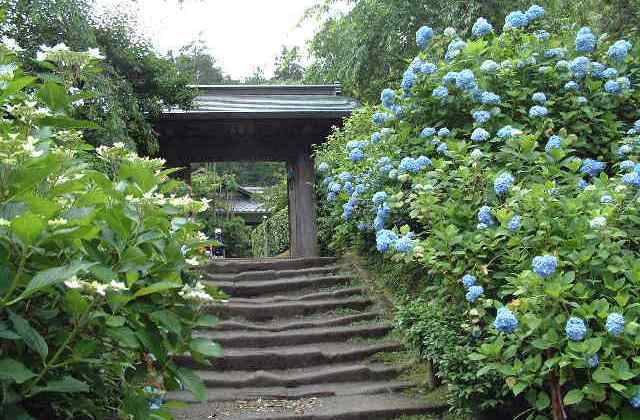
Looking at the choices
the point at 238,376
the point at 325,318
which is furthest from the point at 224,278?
the point at 238,376

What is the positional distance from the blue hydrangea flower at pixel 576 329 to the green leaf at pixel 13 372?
2231 mm

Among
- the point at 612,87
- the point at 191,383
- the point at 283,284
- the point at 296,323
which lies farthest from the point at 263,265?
the point at 191,383

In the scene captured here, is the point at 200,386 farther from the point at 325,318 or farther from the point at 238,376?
the point at 325,318

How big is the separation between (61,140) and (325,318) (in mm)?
4319

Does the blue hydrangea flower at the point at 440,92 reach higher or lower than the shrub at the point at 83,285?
higher

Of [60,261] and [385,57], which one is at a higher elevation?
[385,57]

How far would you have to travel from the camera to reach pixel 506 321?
118 inches

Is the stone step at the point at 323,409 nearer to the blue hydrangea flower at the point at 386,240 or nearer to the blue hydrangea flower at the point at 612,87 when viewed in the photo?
the blue hydrangea flower at the point at 386,240

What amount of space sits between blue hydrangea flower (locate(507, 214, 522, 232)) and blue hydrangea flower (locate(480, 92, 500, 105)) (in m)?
1.52

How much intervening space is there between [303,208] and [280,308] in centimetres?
310

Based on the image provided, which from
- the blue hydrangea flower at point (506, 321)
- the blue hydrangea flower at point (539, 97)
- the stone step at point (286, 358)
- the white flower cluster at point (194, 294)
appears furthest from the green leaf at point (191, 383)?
the blue hydrangea flower at point (539, 97)

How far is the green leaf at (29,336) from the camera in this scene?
4.28ft

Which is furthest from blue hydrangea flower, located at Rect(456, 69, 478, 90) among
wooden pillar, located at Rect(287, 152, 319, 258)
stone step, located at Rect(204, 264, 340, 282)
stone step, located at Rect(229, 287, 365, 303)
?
wooden pillar, located at Rect(287, 152, 319, 258)

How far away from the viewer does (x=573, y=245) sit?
3.26m
